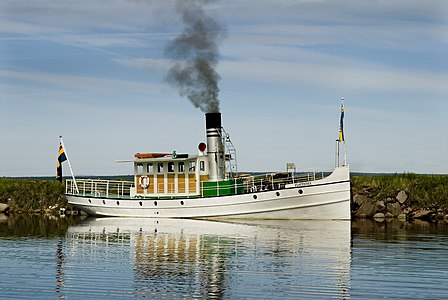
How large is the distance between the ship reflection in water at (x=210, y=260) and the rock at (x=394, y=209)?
22.2ft

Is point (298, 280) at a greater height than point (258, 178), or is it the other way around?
point (258, 178)

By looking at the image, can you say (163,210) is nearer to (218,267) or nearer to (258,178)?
(258,178)

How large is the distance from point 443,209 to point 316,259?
2183 centimetres

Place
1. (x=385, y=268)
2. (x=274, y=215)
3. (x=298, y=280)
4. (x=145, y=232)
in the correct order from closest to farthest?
(x=298, y=280) < (x=385, y=268) < (x=145, y=232) < (x=274, y=215)

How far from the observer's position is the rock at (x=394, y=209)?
157 ft

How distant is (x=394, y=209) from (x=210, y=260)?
22.6 m

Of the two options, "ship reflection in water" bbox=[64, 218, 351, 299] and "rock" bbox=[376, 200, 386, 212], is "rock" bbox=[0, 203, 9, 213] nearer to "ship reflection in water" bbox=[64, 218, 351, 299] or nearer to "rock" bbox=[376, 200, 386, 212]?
"ship reflection in water" bbox=[64, 218, 351, 299]

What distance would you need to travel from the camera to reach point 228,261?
91.2 feet

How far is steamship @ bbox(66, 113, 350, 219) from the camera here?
43.1m

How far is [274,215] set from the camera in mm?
43969

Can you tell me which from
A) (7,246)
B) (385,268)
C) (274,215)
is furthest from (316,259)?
(274,215)

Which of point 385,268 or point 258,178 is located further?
point 258,178

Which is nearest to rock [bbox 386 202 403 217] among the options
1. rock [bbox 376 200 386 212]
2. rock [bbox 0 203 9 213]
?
rock [bbox 376 200 386 212]

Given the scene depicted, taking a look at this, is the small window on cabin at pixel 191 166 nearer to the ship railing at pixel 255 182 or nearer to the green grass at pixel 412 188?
the ship railing at pixel 255 182
